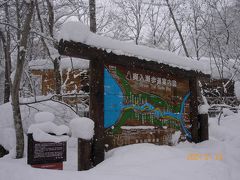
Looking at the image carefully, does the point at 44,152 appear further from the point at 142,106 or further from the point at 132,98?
the point at 142,106

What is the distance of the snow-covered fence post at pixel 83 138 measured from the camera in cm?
459

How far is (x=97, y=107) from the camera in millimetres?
4910

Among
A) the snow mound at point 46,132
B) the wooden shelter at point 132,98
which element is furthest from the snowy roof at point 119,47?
the snow mound at point 46,132

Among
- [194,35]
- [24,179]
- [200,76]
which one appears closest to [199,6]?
[194,35]

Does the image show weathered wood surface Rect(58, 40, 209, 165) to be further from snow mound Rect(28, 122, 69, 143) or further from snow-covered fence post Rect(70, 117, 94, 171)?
snow mound Rect(28, 122, 69, 143)

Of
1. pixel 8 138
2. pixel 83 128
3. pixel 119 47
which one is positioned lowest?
pixel 8 138

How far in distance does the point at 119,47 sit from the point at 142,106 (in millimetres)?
1341

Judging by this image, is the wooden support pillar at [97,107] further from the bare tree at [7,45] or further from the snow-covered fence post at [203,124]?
the bare tree at [7,45]

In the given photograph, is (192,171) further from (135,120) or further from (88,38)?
(88,38)

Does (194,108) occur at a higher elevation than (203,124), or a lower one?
higher

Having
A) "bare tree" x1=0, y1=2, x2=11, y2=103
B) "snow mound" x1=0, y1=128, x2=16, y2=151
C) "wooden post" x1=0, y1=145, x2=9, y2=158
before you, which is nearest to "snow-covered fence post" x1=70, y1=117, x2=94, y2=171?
"snow mound" x1=0, y1=128, x2=16, y2=151

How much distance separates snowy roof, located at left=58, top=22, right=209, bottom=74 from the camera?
14.8ft

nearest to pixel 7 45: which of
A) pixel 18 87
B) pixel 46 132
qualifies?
pixel 18 87

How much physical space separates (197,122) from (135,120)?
2582 millimetres
